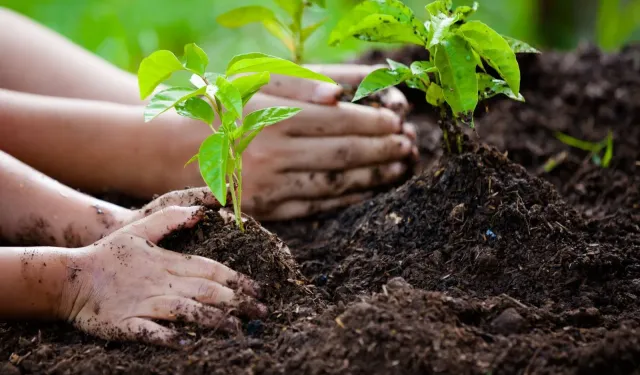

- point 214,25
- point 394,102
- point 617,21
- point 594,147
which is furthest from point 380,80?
point 214,25

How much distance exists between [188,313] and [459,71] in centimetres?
61

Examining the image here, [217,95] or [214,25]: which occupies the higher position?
[214,25]

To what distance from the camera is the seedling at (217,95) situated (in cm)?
106

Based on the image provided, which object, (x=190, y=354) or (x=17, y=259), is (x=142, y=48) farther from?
(x=190, y=354)

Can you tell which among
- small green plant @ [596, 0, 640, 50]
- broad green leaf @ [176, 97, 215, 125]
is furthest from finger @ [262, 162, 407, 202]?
small green plant @ [596, 0, 640, 50]

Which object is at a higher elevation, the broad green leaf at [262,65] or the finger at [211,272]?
the broad green leaf at [262,65]

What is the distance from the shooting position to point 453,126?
1.36 metres

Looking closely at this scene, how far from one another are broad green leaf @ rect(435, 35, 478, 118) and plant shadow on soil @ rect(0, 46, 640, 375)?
0.18 meters

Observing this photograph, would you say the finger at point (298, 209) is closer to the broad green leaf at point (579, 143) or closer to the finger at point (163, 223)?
the finger at point (163, 223)

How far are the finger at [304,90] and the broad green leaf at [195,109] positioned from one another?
1.91 feet

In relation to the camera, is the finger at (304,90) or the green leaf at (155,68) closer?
the green leaf at (155,68)

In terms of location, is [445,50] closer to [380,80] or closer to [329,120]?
[380,80]

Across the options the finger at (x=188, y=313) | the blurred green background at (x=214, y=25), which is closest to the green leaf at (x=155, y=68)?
the finger at (x=188, y=313)

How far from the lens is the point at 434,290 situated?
3.87 ft
